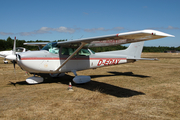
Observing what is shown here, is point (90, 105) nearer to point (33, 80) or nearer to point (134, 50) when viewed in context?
point (33, 80)

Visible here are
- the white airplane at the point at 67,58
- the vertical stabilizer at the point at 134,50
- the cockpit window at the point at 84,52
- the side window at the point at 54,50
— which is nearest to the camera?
the white airplane at the point at 67,58

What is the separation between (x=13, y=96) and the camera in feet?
18.3

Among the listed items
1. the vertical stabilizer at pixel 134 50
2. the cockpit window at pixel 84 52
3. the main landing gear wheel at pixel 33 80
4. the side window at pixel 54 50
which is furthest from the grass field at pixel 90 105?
the vertical stabilizer at pixel 134 50

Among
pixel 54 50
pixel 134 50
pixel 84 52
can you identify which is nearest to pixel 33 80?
pixel 54 50

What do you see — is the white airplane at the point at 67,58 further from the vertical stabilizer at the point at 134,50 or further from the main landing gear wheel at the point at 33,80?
the vertical stabilizer at the point at 134,50

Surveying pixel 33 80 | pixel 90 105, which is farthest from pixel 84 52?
pixel 90 105

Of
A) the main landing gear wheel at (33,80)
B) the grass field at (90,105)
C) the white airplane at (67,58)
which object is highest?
the white airplane at (67,58)

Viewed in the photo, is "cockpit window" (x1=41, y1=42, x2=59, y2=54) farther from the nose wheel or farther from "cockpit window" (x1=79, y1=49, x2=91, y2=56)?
the nose wheel

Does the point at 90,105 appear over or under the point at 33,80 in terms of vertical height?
under

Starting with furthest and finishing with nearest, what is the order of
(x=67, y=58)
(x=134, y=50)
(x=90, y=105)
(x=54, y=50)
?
(x=134, y=50) < (x=54, y=50) < (x=67, y=58) < (x=90, y=105)

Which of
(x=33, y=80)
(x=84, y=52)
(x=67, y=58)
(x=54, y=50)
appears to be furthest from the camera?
(x=84, y=52)

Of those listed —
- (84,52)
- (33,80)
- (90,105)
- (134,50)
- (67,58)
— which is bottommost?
(90,105)

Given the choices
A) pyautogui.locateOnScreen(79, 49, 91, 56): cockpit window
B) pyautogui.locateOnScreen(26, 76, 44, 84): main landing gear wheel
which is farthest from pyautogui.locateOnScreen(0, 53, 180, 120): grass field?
pyautogui.locateOnScreen(79, 49, 91, 56): cockpit window

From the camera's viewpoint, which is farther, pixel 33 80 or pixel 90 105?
pixel 33 80
